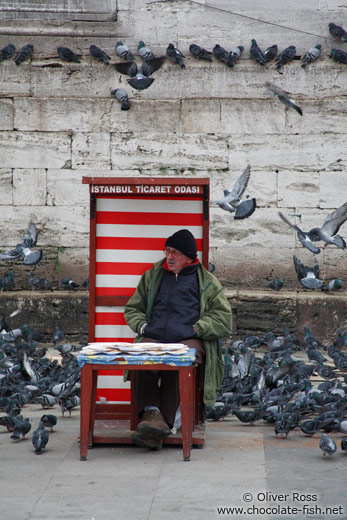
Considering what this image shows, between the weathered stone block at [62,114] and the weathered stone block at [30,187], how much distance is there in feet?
1.92

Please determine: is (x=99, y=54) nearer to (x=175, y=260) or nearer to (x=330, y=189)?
(x=330, y=189)

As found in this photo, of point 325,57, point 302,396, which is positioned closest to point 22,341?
point 302,396

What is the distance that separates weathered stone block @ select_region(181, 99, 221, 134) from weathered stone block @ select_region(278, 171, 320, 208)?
1072 mm

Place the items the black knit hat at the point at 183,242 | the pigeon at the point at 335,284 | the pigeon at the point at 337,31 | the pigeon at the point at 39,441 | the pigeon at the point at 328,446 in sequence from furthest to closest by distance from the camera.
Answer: the pigeon at the point at 337,31 < the pigeon at the point at 335,284 < the black knit hat at the point at 183,242 < the pigeon at the point at 39,441 < the pigeon at the point at 328,446

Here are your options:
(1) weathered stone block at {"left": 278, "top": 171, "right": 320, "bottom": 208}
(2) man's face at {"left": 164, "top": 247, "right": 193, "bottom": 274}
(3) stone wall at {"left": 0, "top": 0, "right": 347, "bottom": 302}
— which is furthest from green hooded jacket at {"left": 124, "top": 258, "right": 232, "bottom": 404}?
(1) weathered stone block at {"left": 278, "top": 171, "right": 320, "bottom": 208}

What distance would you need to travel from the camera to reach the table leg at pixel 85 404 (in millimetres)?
5730

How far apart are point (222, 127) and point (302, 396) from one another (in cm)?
519

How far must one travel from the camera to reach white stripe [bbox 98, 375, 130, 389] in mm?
6613

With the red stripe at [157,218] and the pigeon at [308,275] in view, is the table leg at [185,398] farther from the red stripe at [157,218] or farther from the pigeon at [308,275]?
the pigeon at [308,275]

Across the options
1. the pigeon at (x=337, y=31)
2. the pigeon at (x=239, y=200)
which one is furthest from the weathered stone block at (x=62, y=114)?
the pigeon at (x=337, y=31)

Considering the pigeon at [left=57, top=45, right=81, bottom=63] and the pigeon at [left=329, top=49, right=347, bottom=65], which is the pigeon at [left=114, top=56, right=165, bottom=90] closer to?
the pigeon at [left=57, top=45, right=81, bottom=63]

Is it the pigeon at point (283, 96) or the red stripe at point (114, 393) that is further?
the pigeon at point (283, 96)

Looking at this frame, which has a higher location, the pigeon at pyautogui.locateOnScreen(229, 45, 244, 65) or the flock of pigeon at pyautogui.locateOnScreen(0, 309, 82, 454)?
the pigeon at pyautogui.locateOnScreen(229, 45, 244, 65)

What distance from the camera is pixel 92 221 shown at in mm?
6512
